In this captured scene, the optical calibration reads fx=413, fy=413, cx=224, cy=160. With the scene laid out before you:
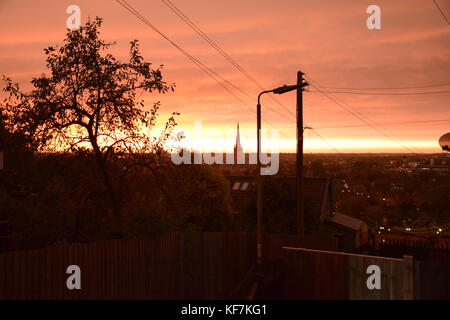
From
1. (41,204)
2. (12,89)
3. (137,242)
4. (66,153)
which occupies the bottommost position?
(137,242)

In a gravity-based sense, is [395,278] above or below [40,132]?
below

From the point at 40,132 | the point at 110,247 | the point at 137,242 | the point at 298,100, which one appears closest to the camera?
the point at 110,247

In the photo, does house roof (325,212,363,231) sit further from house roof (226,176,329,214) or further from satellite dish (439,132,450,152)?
satellite dish (439,132,450,152)

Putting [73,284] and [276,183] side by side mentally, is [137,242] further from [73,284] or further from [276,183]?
[276,183]

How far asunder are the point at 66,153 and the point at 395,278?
1015cm

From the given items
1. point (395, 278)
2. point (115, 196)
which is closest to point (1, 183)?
point (115, 196)

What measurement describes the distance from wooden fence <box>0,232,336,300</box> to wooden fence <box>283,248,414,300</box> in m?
2.52

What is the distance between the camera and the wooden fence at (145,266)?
335 inches

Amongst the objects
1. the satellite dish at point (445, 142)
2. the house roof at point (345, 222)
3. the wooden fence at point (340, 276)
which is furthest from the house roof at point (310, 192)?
the wooden fence at point (340, 276)

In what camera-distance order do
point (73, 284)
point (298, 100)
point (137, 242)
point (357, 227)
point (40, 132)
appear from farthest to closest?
1. point (357, 227)
2. point (298, 100)
3. point (40, 132)
4. point (137, 242)
5. point (73, 284)

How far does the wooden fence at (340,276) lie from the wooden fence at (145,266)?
99.2 inches

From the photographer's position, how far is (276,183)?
23.8 m

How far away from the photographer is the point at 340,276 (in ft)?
34.3

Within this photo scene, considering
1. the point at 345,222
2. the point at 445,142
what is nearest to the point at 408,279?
the point at 445,142
